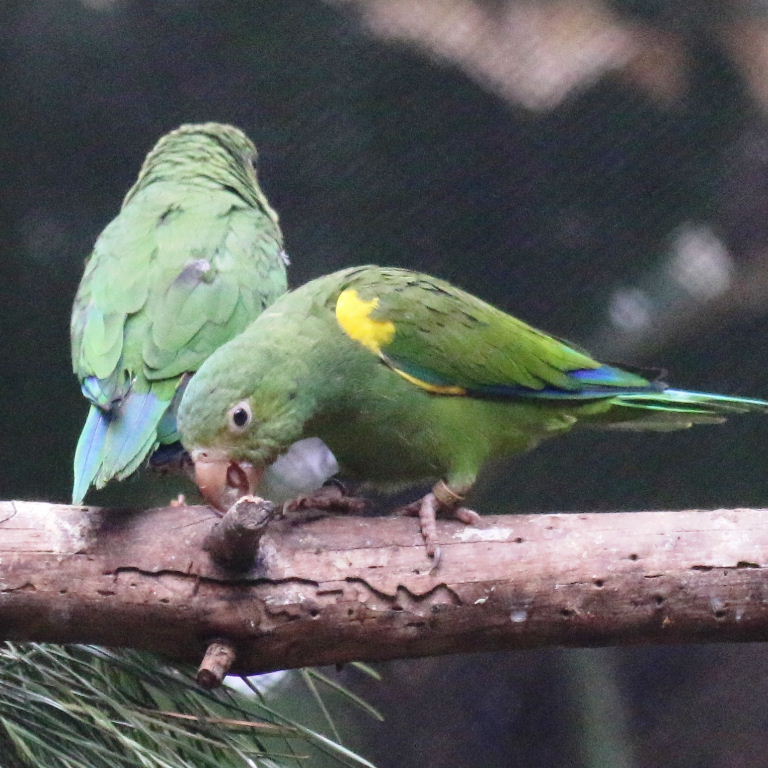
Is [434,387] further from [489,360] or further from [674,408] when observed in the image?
[674,408]

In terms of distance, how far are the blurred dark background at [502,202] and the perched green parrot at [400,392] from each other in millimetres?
496

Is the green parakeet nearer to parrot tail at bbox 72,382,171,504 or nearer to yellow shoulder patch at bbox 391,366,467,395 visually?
parrot tail at bbox 72,382,171,504

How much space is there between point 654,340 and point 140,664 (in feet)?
4.01

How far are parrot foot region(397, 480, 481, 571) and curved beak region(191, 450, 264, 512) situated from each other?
0.74 ft

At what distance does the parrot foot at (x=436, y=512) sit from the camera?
128 centimetres

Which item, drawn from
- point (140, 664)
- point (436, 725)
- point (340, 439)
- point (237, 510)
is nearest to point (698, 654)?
point (436, 725)

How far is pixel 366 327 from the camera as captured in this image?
1559 mm

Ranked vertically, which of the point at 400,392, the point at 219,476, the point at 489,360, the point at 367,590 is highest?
the point at 489,360

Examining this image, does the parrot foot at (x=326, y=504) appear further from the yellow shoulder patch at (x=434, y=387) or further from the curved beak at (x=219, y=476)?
the yellow shoulder patch at (x=434, y=387)

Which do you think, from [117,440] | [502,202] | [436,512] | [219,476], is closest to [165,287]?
[117,440]

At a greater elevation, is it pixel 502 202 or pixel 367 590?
pixel 502 202

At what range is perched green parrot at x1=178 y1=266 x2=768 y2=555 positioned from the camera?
1386 mm

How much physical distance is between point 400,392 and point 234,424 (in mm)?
286

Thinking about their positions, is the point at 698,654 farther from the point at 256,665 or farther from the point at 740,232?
the point at 256,665
